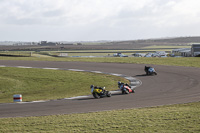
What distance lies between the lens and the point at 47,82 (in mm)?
35531

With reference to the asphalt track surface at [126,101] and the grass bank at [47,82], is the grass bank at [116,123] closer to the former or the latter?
the asphalt track surface at [126,101]

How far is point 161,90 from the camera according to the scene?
87.4 ft

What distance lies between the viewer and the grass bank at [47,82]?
29.9m

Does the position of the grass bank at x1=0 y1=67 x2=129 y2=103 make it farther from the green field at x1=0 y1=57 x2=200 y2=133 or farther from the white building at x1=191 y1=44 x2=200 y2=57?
the white building at x1=191 y1=44 x2=200 y2=57

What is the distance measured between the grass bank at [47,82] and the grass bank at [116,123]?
11.6 m

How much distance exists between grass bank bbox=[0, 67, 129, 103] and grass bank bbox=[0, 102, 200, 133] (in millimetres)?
11567

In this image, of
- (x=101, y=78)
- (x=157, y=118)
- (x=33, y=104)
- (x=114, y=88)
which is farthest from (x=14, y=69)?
(x=157, y=118)

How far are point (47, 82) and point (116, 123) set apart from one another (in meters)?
22.7

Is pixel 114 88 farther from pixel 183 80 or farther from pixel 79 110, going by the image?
pixel 79 110

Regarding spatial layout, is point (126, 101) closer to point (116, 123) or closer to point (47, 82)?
point (116, 123)

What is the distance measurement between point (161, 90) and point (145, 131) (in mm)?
14799

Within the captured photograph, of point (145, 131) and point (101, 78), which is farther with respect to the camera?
point (101, 78)

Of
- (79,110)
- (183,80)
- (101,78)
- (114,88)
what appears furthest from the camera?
(101,78)

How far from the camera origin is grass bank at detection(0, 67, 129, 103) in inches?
1177
